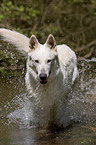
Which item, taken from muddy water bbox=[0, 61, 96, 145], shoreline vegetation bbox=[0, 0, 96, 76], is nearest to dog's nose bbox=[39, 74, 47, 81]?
muddy water bbox=[0, 61, 96, 145]

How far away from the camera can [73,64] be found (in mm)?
5129

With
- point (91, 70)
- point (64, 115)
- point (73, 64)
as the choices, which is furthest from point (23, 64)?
point (64, 115)

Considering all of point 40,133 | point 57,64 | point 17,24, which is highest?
point 17,24

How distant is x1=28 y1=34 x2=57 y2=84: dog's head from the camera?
3.74 metres

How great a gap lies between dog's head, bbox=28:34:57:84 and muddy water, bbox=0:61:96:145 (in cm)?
87

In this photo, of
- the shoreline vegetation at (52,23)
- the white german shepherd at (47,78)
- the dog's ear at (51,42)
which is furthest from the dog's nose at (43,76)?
the shoreline vegetation at (52,23)

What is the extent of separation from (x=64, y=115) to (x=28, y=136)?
0.96 meters

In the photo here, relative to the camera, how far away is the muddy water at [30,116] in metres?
3.79

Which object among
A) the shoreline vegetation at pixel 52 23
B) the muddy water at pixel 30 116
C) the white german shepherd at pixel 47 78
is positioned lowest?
the muddy water at pixel 30 116

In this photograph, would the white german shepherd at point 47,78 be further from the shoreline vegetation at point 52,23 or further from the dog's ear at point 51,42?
the shoreline vegetation at point 52,23

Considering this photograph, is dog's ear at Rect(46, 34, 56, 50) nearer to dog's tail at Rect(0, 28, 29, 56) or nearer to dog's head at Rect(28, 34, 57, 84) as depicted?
dog's head at Rect(28, 34, 57, 84)

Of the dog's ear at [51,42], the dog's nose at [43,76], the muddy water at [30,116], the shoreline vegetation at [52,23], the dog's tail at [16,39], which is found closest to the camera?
the dog's nose at [43,76]

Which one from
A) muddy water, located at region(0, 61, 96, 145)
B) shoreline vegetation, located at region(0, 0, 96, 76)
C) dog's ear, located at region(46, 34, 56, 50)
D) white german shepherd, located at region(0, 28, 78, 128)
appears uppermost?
shoreline vegetation, located at region(0, 0, 96, 76)

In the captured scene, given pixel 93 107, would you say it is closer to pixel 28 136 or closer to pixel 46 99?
pixel 46 99
